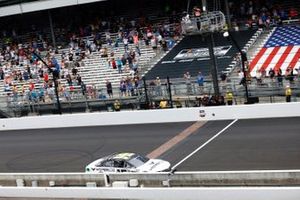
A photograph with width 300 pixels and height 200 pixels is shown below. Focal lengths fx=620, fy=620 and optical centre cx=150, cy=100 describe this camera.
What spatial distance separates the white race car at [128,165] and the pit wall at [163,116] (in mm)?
6992

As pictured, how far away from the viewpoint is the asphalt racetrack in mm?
22672

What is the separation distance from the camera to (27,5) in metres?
49.7

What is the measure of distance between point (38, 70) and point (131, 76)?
346 inches

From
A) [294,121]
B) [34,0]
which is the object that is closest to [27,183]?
[294,121]


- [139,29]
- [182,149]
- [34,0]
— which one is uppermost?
[34,0]

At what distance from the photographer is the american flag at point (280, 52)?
119 ft

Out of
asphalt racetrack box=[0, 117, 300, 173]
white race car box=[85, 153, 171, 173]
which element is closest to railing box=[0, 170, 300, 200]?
white race car box=[85, 153, 171, 173]

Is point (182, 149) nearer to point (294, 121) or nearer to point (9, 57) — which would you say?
point (294, 121)

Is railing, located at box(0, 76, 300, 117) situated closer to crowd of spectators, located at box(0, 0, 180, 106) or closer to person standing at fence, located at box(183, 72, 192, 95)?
person standing at fence, located at box(183, 72, 192, 95)

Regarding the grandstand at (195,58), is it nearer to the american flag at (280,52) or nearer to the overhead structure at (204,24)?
the american flag at (280,52)

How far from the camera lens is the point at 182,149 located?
25.6 metres

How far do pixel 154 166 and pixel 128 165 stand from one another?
900 mm

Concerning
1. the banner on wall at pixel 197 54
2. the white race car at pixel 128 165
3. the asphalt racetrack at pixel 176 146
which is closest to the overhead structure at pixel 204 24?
the banner on wall at pixel 197 54

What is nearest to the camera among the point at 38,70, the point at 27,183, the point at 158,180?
the point at 158,180
